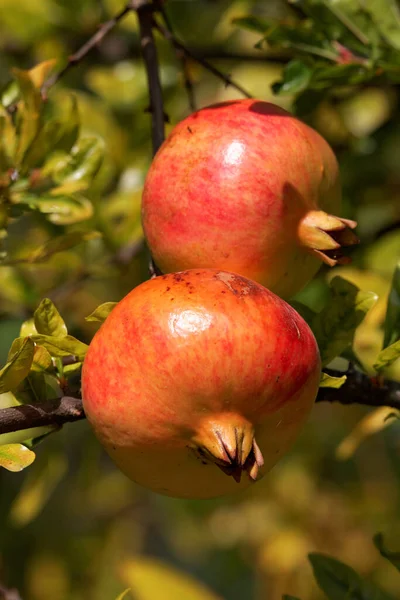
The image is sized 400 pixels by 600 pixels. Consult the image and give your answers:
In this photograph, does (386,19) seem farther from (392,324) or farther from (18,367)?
(18,367)

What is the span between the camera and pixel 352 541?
2080 mm

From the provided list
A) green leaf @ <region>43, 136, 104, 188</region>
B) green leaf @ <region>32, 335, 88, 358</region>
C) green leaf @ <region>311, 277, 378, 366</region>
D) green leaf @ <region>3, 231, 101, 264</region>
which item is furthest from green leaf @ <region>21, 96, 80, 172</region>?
green leaf @ <region>311, 277, 378, 366</region>

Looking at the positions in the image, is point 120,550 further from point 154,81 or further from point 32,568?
point 154,81

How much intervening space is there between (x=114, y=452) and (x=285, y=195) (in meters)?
0.34

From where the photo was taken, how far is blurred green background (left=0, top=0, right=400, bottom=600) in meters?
1.55

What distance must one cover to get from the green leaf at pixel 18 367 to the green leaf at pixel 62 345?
37 mm

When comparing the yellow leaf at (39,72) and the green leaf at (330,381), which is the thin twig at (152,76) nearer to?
the yellow leaf at (39,72)

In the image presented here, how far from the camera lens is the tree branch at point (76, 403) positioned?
2.77 ft

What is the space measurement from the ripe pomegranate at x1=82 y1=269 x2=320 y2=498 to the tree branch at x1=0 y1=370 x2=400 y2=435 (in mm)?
56

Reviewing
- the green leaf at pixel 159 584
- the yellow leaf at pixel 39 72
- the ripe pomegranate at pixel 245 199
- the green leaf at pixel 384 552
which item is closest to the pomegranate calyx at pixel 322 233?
the ripe pomegranate at pixel 245 199

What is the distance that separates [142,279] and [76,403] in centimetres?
100

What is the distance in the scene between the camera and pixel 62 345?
901mm

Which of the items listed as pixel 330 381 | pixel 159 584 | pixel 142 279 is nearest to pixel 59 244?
pixel 330 381

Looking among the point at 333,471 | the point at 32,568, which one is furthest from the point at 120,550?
the point at 333,471
